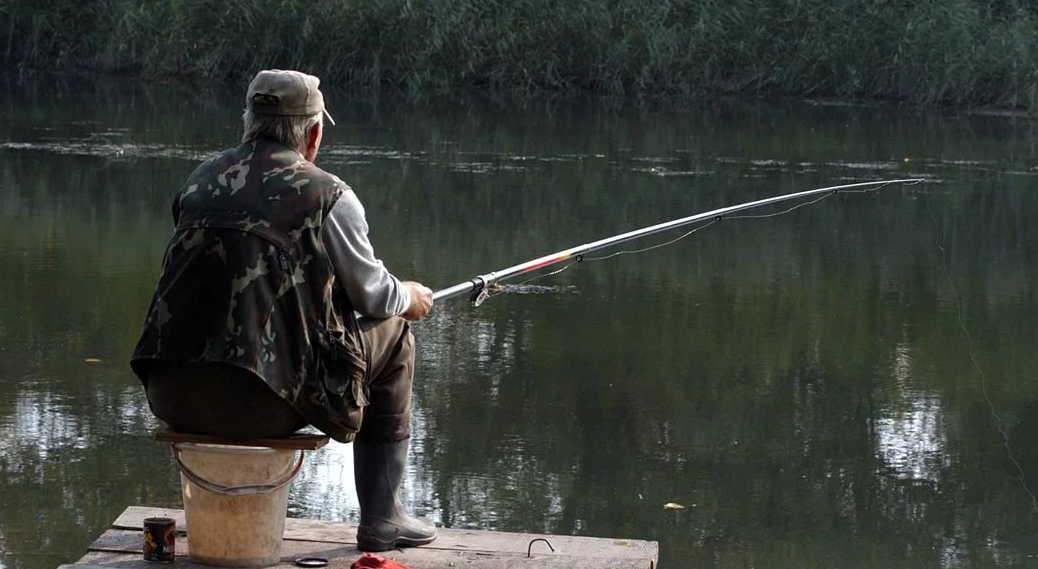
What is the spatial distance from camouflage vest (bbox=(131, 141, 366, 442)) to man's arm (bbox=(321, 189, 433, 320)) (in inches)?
1.1

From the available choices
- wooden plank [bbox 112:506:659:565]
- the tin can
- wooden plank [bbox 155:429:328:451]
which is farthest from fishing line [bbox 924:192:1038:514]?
the tin can

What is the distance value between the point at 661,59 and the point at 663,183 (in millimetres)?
7371

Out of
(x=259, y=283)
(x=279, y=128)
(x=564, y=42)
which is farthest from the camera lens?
(x=564, y=42)

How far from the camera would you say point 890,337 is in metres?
6.40

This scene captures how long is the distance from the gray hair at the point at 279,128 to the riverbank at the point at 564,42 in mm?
14646

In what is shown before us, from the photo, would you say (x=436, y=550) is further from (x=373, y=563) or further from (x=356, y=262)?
(x=356, y=262)

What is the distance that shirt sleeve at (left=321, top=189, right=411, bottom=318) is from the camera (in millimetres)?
2865

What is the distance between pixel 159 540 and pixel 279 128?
0.77 meters

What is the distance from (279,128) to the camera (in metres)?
2.92

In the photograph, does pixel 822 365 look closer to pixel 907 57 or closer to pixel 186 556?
pixel 186 556

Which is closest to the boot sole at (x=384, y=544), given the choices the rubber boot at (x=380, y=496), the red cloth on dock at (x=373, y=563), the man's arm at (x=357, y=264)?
the rubber boot at (x=380, y=496)

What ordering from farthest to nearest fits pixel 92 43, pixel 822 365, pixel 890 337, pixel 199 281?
pixel 92 43 < pixel 890 337 < pixel 822 365 < pixel 199 281

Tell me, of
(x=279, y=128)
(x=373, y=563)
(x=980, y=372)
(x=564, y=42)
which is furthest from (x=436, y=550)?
(x=564, y=42)

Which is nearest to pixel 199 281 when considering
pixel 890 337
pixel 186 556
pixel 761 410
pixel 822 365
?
pixel 186 556
